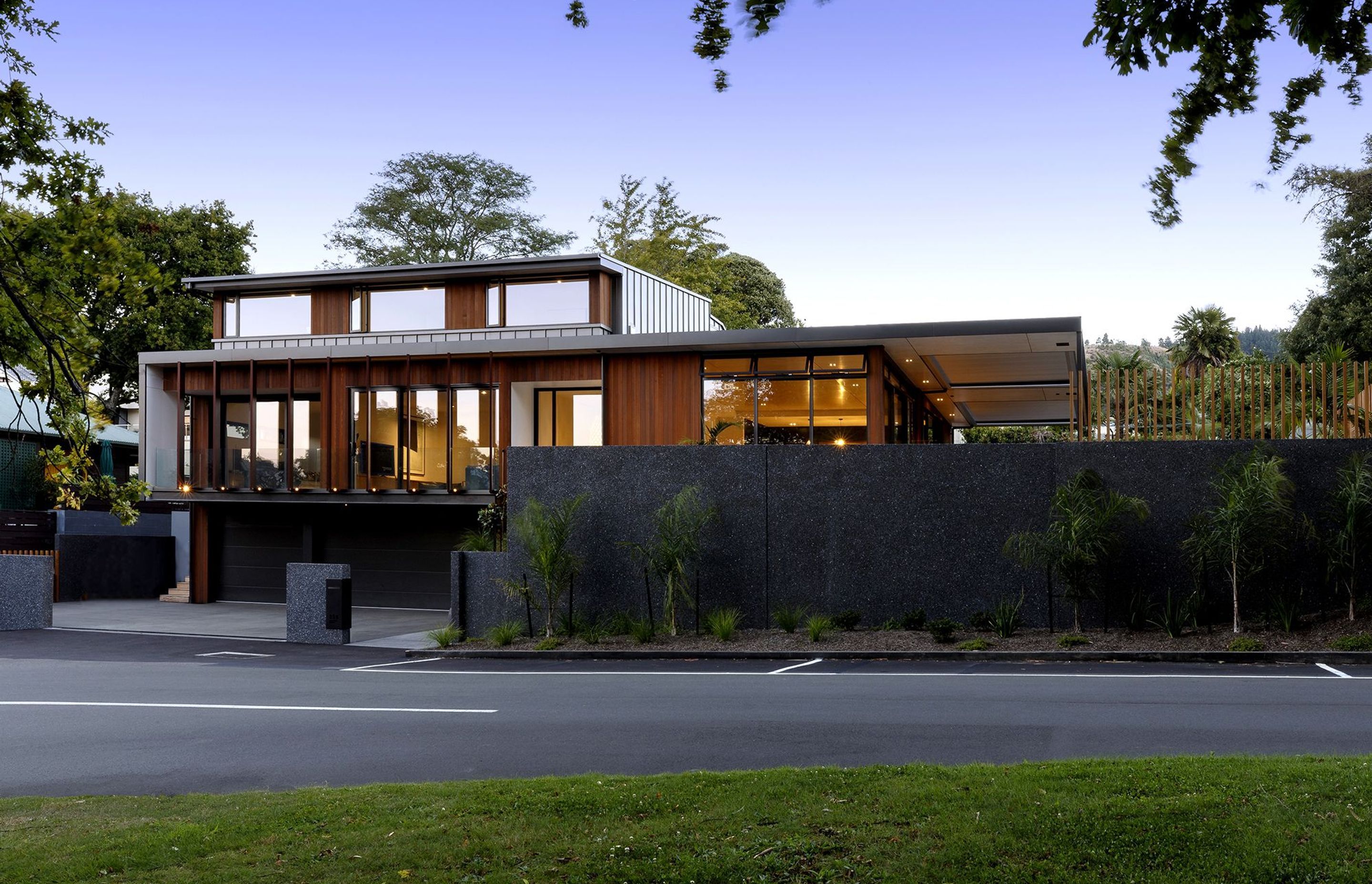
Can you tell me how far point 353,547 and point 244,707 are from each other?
1702cm

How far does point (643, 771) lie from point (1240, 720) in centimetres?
501

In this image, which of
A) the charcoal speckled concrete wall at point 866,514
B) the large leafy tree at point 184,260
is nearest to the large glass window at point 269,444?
the large leafy tree at point 184,260

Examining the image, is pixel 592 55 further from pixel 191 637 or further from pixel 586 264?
pixel 586 264

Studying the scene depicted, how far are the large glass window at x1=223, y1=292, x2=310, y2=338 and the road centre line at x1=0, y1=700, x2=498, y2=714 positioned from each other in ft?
59.0

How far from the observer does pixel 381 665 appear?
16719 mm

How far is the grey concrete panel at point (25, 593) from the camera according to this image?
2273 centimetres

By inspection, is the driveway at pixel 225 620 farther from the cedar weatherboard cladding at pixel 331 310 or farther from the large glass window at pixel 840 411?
the large glass window at pixel 840 411

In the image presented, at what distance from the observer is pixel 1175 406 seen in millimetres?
17609

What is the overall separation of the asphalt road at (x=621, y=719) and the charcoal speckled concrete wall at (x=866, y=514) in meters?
2.83

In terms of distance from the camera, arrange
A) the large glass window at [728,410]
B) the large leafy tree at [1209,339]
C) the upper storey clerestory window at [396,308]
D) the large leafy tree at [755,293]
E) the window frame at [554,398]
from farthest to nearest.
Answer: the large leafy tree at [755,293]
the large leafy tree at [1209,339]
the upper storey clerestory window at [396,308]
the window frame at [554,398]
the large glass window at [728,410]

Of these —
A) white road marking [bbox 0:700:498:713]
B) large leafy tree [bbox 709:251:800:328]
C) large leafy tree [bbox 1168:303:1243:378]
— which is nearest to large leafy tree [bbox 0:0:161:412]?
white road marking [bbox 0:700:498:713]

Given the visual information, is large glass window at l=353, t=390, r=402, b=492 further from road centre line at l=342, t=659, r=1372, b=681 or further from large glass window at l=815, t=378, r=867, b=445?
road centre line at l=342, t=659, r=1372, b=681

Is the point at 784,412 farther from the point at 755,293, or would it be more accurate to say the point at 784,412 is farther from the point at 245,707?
the point at 755,293

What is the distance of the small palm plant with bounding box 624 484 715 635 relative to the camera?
58.2 feet
